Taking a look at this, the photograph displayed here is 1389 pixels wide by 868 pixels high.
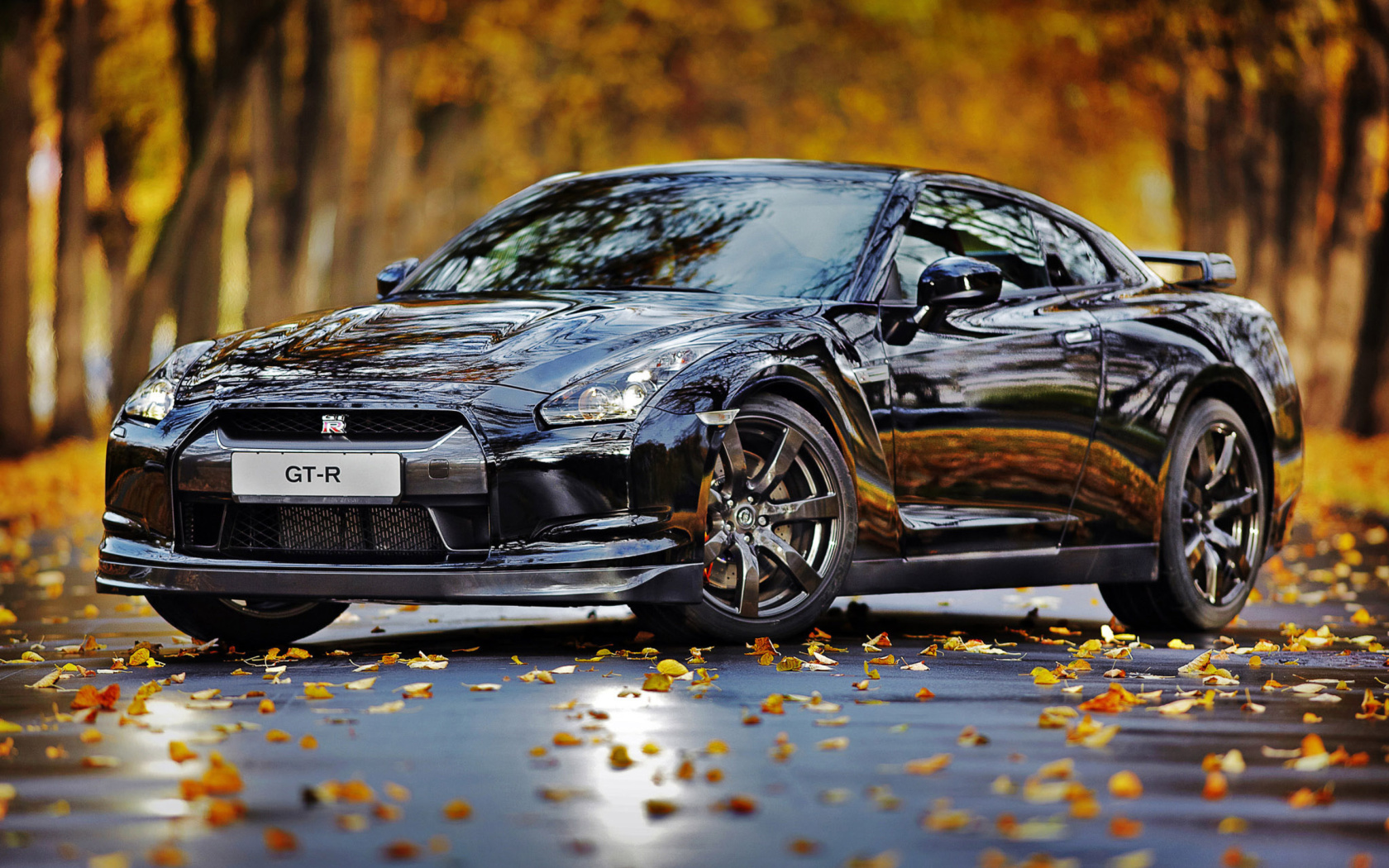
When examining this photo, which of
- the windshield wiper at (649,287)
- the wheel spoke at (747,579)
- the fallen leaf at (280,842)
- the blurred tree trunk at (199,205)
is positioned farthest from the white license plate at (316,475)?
the blurred tree trunk at (199,205)

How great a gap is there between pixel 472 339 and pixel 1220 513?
11.7 ft

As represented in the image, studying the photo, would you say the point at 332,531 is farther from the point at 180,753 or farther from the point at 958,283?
the point at 958,283

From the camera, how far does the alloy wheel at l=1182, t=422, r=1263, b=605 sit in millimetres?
9336

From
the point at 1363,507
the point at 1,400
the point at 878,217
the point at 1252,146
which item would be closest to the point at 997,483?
the point at 878,217

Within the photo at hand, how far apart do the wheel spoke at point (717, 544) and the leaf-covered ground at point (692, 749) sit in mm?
346

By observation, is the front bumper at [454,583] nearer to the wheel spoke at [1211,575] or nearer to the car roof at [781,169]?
the car roof at [781,169]

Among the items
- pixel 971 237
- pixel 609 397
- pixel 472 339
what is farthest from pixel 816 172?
pixel 609 397

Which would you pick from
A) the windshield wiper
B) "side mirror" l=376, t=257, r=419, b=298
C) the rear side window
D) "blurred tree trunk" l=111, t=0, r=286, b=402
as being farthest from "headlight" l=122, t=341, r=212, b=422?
"blurred tree trunk" l=111, t=0, r=286, b=402

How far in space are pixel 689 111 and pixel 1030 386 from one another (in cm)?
2786

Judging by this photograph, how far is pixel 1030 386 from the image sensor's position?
8.47 metres

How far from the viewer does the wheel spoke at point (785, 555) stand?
7.51 m

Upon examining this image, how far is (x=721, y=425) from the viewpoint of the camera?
722 cm

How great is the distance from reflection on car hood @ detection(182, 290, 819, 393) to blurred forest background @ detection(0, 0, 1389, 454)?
15119 mm

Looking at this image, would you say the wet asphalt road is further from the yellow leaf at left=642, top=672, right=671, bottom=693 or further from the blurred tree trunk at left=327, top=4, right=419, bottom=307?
the blurred tree trunk at left=327, top=4, right=419, bottom=307
